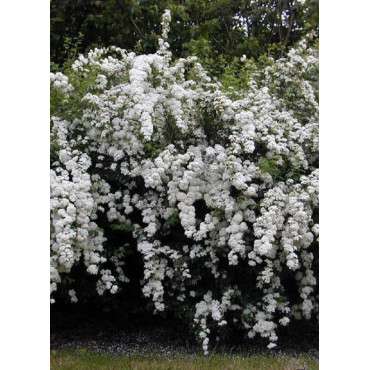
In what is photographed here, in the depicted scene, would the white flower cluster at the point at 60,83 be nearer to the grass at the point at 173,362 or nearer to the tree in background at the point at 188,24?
the grass at the point at 173,362

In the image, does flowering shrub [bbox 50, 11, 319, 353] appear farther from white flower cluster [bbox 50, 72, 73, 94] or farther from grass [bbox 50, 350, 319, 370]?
grass [bbox 50, 350, 319, 370]

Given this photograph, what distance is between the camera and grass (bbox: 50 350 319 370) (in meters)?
3.45

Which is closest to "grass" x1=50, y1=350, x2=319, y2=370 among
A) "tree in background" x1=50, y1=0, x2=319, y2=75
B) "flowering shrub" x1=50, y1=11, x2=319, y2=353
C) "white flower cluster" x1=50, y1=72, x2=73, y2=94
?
"flowering shrub" x1=50, y1=11, x2=319, y2=353

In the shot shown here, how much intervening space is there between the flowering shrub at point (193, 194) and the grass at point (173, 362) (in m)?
0.15

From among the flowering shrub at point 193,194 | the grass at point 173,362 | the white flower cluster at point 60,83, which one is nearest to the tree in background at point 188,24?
the white flower cluster at point 60,83

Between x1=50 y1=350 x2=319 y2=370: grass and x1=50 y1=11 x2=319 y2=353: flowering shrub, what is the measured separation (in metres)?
0.15

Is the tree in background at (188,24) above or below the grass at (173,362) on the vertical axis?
above

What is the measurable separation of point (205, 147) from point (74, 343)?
5.36 feet

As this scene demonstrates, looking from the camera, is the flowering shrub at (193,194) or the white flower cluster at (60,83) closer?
the flowering shrub at (193,194)

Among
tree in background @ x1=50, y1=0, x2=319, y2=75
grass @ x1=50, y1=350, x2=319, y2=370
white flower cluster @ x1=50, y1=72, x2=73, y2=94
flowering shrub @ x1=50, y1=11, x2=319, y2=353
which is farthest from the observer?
tree in background @ x1=50, y1=0, x2=319, y2=75

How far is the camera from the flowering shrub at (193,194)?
3609mm

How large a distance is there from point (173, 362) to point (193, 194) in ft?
3.44
